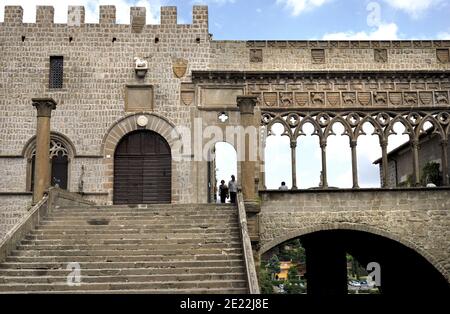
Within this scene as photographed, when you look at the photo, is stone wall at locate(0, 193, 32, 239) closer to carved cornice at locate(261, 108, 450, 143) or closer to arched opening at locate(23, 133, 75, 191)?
arched opening at locate(23, 133, 75, 191)

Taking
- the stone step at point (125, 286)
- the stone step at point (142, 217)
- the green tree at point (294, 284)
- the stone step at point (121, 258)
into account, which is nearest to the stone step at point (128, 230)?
the stone step at point (142, 217)

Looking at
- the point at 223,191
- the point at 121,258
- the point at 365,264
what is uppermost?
the point at 223,191

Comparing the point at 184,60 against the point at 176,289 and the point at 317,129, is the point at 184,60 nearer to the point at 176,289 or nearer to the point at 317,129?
the point at 317,129

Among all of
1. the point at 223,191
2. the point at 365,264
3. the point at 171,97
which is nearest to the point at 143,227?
the point at 223,191

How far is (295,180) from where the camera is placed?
1862cm

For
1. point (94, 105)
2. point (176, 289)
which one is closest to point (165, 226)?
point (176, 289)

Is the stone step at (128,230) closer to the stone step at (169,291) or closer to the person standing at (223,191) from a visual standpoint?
the stone step at (169,291)

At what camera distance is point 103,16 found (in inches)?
798

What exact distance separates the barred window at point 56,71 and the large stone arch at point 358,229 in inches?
378

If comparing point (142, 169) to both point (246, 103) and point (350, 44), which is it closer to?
point (246, 103)

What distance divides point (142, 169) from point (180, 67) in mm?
3975

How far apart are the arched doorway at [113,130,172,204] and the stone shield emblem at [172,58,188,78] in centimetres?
237

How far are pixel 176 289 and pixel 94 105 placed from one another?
35.0 ft

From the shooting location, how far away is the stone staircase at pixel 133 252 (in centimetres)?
1099
